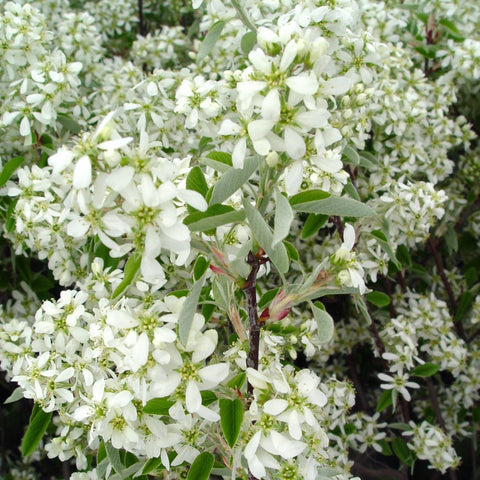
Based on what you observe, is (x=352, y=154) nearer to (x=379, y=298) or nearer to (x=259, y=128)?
(x=379, y=298)

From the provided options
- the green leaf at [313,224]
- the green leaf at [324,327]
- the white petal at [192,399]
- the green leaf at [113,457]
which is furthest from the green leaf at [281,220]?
the green leaf at [113,457]

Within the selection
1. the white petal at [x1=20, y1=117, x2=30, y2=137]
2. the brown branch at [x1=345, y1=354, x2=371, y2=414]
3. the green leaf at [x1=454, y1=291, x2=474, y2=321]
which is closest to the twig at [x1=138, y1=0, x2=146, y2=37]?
the white petal at [x1=20, y1=117, x2=30, y2=137]

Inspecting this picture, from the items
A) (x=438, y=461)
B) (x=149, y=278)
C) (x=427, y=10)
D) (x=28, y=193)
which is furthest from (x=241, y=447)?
(x=427, y=10)

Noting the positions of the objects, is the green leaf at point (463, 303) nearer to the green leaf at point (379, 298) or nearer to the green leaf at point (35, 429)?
the green leaf at point (379, 298)

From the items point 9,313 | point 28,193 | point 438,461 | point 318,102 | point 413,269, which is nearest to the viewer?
point 318,102

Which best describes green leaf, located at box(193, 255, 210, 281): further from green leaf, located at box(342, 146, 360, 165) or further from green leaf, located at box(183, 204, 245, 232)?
green leaf, located at box(342, 146, 360, 165)

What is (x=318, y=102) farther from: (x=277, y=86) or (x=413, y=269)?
(x=413, y=269)
